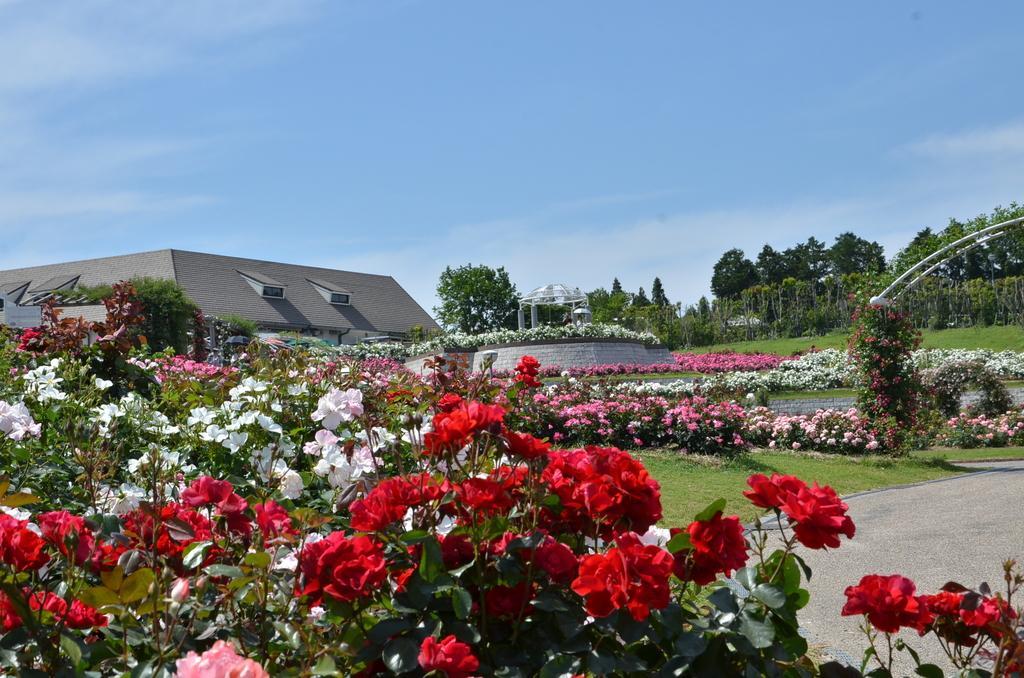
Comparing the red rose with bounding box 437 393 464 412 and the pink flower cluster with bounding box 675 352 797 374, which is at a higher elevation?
the red rose with bounding box 437 393 464 412

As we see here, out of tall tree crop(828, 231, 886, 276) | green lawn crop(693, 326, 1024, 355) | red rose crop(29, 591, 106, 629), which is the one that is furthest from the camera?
tall tree crop(828, 231, 886, 276)

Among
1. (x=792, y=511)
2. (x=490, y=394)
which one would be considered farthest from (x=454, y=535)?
(x=490, y=394)

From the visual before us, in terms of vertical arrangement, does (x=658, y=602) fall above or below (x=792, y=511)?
below

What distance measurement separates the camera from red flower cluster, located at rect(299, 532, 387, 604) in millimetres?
1467

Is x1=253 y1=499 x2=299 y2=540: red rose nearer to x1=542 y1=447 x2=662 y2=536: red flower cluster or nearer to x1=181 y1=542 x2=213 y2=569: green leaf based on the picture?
x1=181 y1=542 x2=213 y2=569: green leaf

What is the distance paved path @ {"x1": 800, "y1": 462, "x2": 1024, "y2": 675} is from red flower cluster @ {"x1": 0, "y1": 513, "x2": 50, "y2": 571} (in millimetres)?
3298

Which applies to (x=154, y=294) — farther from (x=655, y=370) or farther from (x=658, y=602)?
(x=658, y=602)

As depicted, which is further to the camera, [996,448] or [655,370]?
[655,370]

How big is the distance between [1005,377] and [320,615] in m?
24.3

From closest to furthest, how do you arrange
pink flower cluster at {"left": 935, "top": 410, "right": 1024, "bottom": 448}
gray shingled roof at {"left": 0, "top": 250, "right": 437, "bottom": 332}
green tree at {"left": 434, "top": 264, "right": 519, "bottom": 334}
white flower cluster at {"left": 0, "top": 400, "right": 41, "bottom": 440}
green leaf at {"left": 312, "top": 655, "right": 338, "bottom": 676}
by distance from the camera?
green leaf at {"left": 312, "top": 655, "right": 338, "bottom": 676}, white flower cluster at {"left": 0, "top": 400, "right": 41, "bottom": 440}, pink flower cluster at {"left": 935, "top": 410, "right": 1024, "bottom": 448}, gray shingled roof at {"left": 0, "top": 250, "right": 437, "bottom": 332}, green tree at {"left": 434, "top": 264, "right": 519, "bottom": 334}

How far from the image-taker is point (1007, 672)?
5.71 feet

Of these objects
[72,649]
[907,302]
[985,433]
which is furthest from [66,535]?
[907,302]

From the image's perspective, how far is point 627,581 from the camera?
148 centimetres

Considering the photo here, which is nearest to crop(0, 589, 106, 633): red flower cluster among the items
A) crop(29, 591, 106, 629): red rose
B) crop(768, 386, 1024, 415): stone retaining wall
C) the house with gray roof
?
crop(29, 591, 106, 629): red rose
